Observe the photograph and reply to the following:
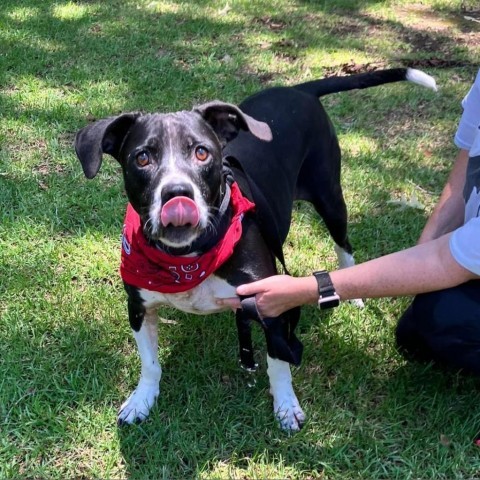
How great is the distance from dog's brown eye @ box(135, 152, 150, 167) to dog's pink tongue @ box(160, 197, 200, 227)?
0.27 meters

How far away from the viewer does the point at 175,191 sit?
2293mm

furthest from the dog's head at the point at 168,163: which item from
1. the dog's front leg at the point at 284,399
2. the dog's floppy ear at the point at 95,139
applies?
the dog's front leg at the point at 284,399

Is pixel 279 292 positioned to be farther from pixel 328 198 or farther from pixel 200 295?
pixel 328 198

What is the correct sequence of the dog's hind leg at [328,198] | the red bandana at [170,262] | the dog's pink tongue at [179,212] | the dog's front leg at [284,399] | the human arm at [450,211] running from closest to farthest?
1. the dog's pink tongue at [179,212]
2. the red bandana at [170,262]
3. the dog's front leg at [284,399]
4. the human arm at [450,211]
5. the dog's hind leg at [328,198]

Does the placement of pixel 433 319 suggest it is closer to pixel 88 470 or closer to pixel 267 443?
pixel 267 443

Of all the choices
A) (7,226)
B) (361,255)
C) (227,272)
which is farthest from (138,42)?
(227,272)

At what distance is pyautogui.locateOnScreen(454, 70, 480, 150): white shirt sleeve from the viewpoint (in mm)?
2955

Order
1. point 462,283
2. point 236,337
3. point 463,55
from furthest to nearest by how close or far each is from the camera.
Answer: point 463,55, point 236,337, point 462,283

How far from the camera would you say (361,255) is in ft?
12.8

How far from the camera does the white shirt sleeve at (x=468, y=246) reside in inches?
92.7

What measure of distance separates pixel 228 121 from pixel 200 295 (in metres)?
0.76

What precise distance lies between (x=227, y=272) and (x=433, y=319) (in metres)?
0.90

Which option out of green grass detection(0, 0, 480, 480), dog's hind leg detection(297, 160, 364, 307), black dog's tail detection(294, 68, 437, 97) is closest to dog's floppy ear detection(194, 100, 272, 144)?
dog's hind leg detection(297, 160, 364, 307)

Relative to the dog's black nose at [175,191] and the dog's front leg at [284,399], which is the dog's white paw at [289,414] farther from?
the dog's black nose at [175,191]
